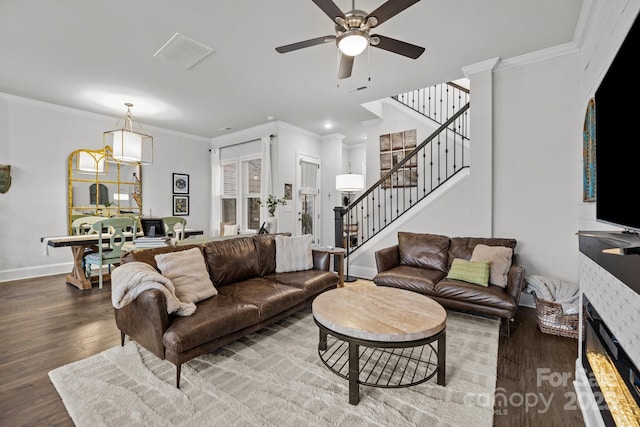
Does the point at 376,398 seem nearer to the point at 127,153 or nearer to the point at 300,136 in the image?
the point at 127,153

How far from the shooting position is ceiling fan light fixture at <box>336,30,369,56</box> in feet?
6.70

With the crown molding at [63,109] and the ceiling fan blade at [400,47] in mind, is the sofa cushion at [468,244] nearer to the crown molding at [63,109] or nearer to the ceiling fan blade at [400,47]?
the ceiling fan blade at [400,47]

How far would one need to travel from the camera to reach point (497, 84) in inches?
141

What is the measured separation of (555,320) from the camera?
8.62 ft

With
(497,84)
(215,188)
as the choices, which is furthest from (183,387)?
(215,188)

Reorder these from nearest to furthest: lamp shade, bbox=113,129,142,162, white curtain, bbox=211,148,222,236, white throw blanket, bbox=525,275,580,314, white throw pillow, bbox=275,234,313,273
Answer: white throw blanket, bbox=525,275,580,314
white throw pillow, bbox=275,234,313,273
lamp shade, bbox=113,129,142,162
white curtain, bbox=211,148,222,236

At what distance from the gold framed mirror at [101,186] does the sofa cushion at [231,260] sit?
3.88m

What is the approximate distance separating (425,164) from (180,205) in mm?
5384

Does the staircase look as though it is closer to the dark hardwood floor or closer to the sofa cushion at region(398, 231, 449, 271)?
the sofa cushion at region(398, 231, 449, 271)

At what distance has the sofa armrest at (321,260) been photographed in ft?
11.7

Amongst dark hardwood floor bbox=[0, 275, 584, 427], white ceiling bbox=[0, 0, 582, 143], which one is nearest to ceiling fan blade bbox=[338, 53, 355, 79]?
white ceiling bbox=[0, 0, 582, 143]

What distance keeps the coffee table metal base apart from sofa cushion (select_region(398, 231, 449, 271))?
4.67ft

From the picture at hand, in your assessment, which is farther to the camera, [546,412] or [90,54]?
[90,54]

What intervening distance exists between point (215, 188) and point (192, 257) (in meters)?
4.65
